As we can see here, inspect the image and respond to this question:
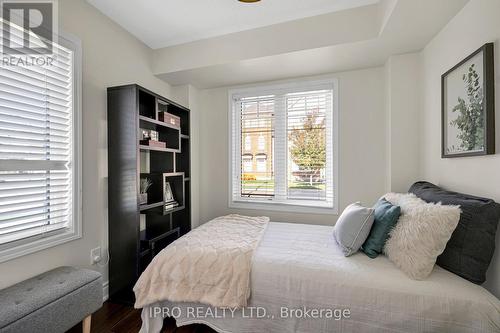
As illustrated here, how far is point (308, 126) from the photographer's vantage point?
2846mm

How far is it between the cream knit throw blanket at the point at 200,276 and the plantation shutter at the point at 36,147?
0.86 m

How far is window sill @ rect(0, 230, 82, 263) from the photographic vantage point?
1.43 m

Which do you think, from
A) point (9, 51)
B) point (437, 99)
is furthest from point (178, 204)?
point (437, 99)

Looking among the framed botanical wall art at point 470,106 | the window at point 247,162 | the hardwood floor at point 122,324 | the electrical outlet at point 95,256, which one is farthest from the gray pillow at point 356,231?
the electrical outlet at point 95,256

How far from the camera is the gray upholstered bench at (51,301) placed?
1.20 metres

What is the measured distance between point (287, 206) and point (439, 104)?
5.91ft

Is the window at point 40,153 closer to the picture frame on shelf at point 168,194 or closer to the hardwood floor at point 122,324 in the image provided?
the hardwood floor at point 122,324

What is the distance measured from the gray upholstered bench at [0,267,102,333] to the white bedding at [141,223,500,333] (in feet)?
1.32

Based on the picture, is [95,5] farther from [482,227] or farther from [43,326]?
[482,227]

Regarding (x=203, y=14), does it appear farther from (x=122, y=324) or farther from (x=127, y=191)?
(x=122, y=324)

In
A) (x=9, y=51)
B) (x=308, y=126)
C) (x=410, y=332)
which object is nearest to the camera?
(x=410, y=332)

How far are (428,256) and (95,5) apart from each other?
3.13m

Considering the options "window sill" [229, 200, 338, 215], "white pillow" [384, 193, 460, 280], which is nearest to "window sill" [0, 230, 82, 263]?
"window sill" [229, 200, 338, 215]

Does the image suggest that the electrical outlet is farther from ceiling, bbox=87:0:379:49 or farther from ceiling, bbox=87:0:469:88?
ceiling, bbox=87:0:379:49
